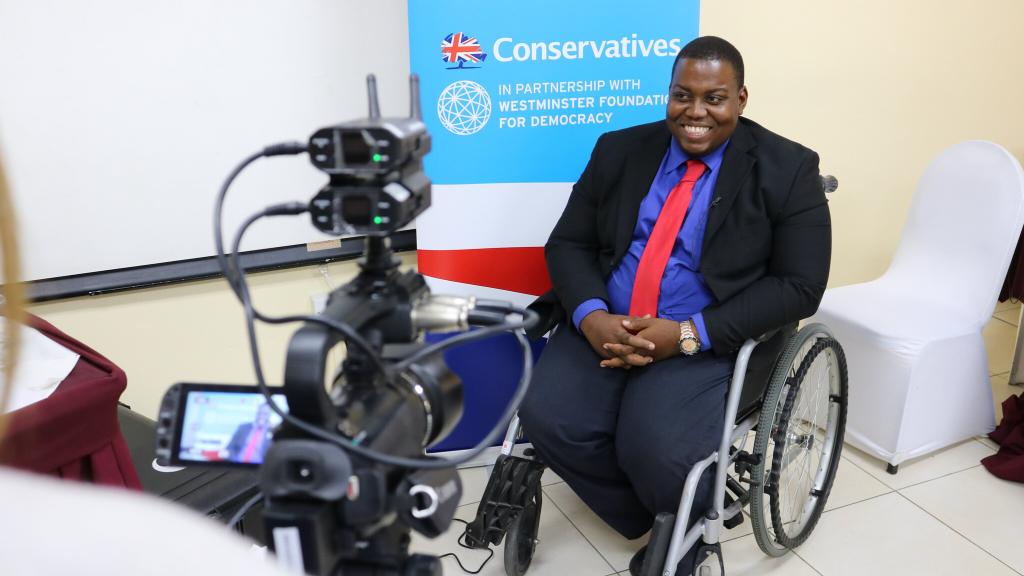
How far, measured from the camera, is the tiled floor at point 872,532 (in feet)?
6.86

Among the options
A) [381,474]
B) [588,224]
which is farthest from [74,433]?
[588,224]

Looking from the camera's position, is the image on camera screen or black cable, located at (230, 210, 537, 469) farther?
the image on camera screen

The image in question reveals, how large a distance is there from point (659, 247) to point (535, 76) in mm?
625

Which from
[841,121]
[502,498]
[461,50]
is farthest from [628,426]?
[841,121]

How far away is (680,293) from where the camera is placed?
6.64ft

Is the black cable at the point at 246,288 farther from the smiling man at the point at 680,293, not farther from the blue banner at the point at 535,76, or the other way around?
the blue banner at the point at 535,76

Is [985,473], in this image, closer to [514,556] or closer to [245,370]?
[514,556]

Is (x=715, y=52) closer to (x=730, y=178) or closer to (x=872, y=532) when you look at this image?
(x=730, y=178)

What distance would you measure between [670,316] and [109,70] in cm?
162

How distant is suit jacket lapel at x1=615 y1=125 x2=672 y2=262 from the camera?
209cm

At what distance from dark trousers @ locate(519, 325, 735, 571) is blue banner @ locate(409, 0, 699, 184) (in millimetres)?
622

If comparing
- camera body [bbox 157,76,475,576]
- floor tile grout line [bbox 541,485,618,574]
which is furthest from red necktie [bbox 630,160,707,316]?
camera body [bbox 157,76,475,576]

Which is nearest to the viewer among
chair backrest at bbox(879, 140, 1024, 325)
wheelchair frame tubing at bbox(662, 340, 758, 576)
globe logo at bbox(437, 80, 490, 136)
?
wheelchair frame tubing at bbox(662, 340, 758, 576)

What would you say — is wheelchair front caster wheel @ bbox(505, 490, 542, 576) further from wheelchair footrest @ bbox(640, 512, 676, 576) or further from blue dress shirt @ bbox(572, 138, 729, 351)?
blue dress shirt @ bbox(572, 138, 729, 351)
